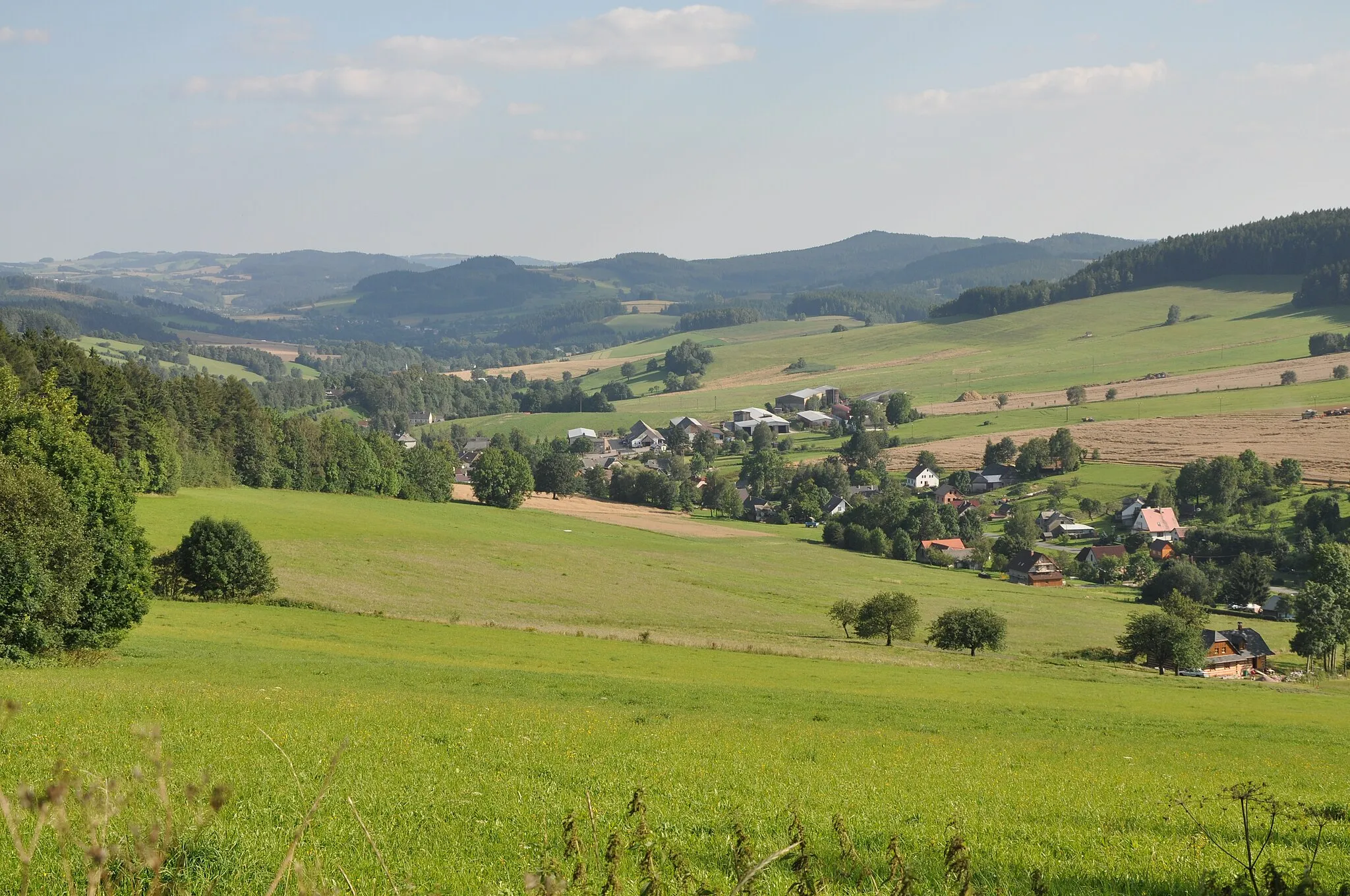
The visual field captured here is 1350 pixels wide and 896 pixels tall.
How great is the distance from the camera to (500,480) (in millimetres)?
112875

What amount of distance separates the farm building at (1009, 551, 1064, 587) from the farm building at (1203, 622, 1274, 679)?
25819 millimetres

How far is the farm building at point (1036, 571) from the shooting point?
99938 millimetres

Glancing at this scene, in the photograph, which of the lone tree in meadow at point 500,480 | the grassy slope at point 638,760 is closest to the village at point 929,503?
the lone tree in meadow at point 500,480

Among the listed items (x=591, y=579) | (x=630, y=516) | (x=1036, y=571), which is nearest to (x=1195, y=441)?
(x=1036, y=571)

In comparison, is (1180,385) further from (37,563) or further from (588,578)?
(37,563)

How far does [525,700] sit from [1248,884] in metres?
19.4

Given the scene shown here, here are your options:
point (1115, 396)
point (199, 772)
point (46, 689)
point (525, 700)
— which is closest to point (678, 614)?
point (525, 700)

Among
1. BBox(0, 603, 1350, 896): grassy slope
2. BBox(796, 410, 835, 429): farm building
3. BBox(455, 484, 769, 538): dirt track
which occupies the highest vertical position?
BBox(0, 603, 1350, 896): grassy slope

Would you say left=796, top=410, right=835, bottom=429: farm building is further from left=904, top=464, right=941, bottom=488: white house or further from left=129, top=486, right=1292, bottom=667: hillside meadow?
left=129, top=486, right=1292, bottom=667: hillside meadow

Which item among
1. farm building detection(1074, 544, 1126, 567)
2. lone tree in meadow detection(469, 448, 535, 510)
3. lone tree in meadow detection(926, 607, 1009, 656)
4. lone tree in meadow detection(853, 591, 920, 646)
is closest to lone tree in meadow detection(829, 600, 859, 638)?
lone tree in meadow detection(853, 591, 920, 646)

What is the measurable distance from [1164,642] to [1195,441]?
83364mm

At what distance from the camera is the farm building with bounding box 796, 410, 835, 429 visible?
7367 inches

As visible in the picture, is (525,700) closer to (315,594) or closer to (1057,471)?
(315,594)

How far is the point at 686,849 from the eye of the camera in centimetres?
973
